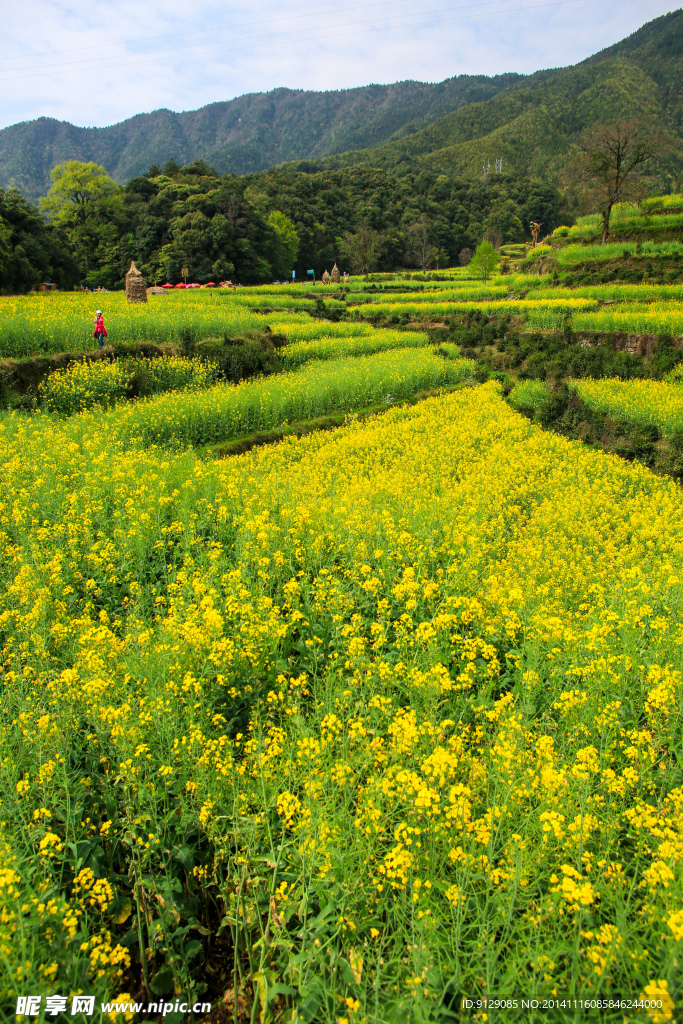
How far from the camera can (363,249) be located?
57.8 meters

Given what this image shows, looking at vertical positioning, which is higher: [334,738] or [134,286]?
[134,286]

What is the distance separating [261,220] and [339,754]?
162 ft

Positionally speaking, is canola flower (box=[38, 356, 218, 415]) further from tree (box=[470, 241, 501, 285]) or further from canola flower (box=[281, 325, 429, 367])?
tree (box=[470, 241, 501, 285])

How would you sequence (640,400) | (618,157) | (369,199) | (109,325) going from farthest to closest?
1. (369,199)
2. (618,157)
3. (109,325)
4. (640,400)

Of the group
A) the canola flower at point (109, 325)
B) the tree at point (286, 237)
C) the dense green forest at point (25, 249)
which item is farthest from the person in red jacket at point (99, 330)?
the tree at point (286, 237)

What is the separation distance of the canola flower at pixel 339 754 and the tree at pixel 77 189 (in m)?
56.6

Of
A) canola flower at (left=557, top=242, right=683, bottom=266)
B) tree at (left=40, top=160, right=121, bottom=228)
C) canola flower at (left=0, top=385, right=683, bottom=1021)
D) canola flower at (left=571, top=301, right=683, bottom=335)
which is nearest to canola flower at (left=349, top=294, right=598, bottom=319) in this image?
canola flower at (left=571, top=301, right=683, bottom=335)

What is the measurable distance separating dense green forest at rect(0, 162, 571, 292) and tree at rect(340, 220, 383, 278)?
363 mm

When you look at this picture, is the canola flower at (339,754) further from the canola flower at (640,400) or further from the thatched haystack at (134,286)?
the thatched haystack at (134,286)

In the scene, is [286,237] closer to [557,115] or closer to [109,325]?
[109,325]

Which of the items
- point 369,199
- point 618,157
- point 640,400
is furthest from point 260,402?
point 369,199

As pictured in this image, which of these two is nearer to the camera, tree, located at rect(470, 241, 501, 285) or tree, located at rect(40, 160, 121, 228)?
tree, located at rect(470, 241, 501, 285)

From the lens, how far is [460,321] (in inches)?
1071

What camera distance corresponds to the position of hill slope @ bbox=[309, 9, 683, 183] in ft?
283
